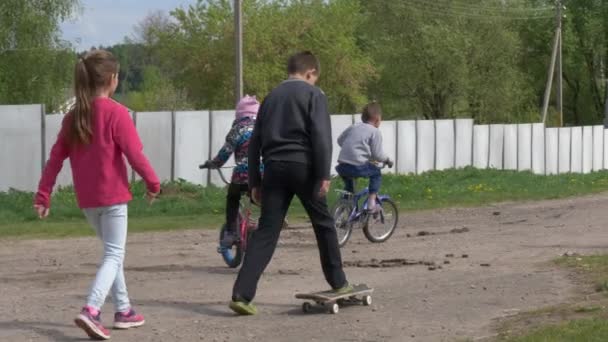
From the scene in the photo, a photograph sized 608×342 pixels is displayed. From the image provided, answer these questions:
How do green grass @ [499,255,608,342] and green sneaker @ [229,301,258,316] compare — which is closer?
green grass @ [499,255,608,342]

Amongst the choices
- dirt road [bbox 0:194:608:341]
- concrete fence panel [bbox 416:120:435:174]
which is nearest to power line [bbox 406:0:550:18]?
concrete fence panel [bbox 416:120:435:174]

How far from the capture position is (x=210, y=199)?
77.3 ft

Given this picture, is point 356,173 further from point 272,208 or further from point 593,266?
point 272,208

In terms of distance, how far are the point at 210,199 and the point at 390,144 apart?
1185 cm

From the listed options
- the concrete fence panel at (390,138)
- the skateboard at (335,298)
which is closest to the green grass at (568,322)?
the skateboard at (335,298)

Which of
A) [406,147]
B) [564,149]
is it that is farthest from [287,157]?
[564,149]

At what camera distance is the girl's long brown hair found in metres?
7.96

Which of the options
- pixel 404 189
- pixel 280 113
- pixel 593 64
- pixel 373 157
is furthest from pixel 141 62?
pixel 280 113

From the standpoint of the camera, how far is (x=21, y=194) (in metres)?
23.1

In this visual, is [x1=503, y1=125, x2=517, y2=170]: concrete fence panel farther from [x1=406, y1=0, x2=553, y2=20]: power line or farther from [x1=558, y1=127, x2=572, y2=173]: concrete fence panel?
[x1=406, y1=0, x2=553, y2=20]: power line

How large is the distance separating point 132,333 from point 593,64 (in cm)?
7098

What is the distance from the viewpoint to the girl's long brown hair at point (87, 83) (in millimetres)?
7957

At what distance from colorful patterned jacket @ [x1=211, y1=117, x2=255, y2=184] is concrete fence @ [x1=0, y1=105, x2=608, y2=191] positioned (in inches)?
526

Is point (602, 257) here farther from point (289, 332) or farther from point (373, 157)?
point (289, 332)
